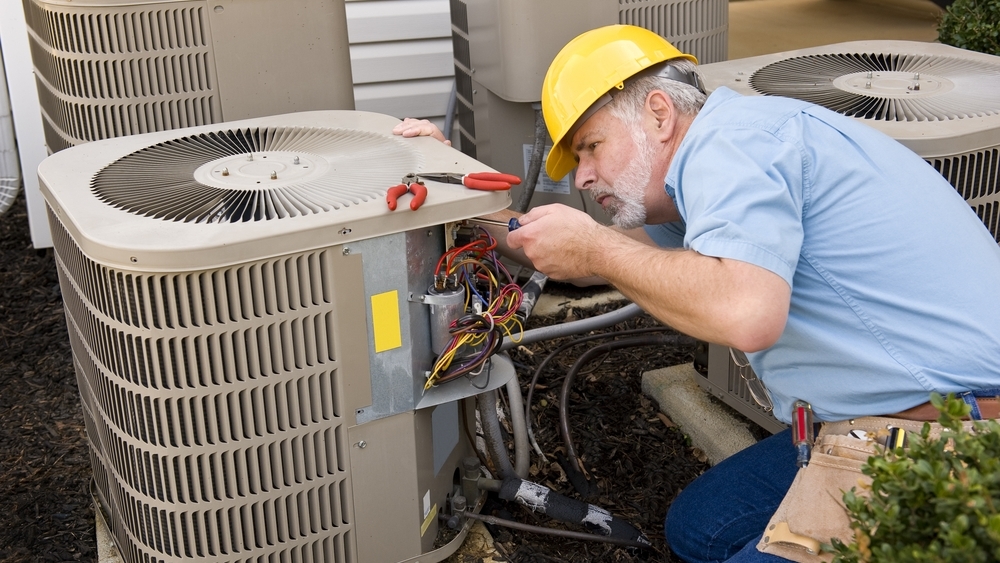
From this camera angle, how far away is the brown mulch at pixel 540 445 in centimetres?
254

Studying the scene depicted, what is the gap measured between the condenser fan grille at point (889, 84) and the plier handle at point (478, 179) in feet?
3.39

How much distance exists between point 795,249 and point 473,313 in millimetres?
699

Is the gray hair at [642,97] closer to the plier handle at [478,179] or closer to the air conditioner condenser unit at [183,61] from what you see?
the plier handle at [478,179]

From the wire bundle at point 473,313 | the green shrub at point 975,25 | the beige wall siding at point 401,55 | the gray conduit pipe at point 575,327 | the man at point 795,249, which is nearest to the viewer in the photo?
the man at point 795,249

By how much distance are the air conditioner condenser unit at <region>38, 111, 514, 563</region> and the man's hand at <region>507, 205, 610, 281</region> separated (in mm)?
98

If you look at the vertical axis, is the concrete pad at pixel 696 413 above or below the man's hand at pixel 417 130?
below

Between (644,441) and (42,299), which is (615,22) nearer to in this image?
(644,441)

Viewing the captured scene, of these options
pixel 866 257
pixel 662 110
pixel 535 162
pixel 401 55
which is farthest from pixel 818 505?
pixel 401 55

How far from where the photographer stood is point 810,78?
287 cm

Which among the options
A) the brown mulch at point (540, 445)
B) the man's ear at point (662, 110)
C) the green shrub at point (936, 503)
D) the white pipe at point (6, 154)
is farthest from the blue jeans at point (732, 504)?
the white pipe at point (6, 154)

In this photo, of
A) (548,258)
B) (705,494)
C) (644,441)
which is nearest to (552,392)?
(644,441)

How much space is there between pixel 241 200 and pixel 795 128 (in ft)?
3.54

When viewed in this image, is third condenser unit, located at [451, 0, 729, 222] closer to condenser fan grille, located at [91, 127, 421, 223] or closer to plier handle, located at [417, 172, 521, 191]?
condenser fan grille, located at [91, 127, 421, 223]

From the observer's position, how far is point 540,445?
9.48ft
